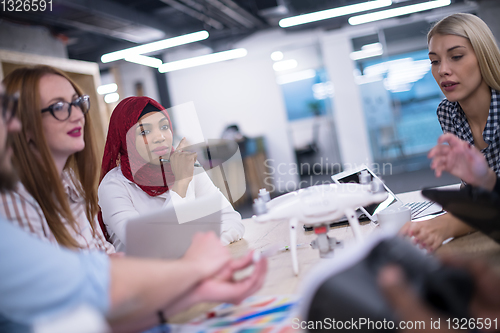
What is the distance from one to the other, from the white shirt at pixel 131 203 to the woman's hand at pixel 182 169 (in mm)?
41

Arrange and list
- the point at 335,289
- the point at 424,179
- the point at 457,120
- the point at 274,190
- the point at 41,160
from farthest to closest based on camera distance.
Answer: the point at 274,190 < the point at 424,179 < the point at 457,120 < the point at 41,160 < the point at 335,289

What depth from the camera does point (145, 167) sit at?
1.85m

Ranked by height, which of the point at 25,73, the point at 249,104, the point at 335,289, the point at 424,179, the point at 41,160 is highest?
the point at 249,104

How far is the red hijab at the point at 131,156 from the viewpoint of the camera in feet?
6.01

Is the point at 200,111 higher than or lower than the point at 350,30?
lower

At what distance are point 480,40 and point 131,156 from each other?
1549mm

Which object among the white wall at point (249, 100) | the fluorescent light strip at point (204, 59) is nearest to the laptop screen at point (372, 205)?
the fluorescent light strip at point (204, 59)

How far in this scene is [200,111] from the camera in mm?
8398

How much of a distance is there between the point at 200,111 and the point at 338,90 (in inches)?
118

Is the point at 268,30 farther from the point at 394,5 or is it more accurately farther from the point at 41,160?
the point at 41,160

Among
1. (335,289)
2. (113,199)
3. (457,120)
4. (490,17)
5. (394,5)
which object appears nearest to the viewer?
(335,289)

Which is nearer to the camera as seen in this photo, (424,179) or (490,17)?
(424,179)

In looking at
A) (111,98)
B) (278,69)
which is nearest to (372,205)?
(278,69)

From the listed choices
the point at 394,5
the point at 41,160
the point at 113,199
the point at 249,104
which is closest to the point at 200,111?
the point at 249,104
